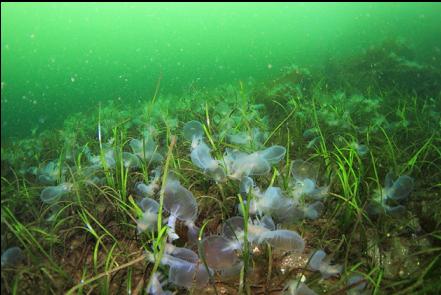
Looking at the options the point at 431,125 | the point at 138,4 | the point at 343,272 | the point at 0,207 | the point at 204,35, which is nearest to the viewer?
the point at 0,207

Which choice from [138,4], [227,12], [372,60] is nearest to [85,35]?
[138,4]

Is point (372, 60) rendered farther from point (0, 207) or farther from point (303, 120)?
point (0, 207)

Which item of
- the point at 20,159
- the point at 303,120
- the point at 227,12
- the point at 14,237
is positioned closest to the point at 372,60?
the point at 303,120

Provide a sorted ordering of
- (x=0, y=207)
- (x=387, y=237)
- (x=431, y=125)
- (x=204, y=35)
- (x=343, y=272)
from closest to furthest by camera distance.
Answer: (x=0, y=207) → (x=343, y=272) → (x=387, y=237) → (x=431, y=125) → (x=204, y=35)

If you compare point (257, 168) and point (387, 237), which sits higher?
point (257, 168)

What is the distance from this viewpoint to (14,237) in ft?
6.02

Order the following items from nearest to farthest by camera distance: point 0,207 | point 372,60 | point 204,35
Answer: point 0,207, point 372,60, point 204,35

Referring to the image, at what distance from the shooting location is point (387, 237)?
2.03 metres

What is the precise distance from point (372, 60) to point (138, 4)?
95517 mm

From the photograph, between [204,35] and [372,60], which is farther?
[204,35]

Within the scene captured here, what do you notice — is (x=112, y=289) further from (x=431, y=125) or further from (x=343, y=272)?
(x=431, y=125)

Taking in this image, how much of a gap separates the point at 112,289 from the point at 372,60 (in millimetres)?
10361

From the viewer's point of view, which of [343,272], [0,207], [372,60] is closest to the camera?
[0,207]

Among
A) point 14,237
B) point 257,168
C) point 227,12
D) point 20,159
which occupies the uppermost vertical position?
point 227,12
